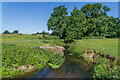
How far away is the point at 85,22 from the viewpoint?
42.5 m

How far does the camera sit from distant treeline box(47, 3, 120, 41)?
41469mm

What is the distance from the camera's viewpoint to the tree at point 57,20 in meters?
43.1

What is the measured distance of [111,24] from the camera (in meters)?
46.9

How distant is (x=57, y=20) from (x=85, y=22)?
→ 1430 centimetres

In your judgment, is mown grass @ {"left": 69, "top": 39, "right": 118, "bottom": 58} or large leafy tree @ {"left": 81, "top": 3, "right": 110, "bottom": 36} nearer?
mown grass @ {"left": 69, "top": 39, "right": 118, "bottom": 58}

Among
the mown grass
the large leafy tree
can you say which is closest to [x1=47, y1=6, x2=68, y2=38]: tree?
the large leafy tree

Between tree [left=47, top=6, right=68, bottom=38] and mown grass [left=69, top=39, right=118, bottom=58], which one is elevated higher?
tree [left=47, top=6, right=68, bottom=38]

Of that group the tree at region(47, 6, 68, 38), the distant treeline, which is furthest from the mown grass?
the tree at region(47, 6, 68, 38)

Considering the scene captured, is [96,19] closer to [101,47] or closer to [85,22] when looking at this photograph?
[85,22]

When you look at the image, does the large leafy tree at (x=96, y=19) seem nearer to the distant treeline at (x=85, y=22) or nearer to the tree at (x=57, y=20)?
the distant treeline at (x=85, y=22)

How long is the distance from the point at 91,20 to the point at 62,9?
16.9m

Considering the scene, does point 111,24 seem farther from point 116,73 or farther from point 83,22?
point 116,73

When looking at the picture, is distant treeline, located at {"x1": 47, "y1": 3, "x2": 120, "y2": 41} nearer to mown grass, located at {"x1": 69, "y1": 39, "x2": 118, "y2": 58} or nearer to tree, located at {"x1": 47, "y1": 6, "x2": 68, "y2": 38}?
tree, located at {"x1": 47, "y1": 6, "x2": 68, "y2": 38}

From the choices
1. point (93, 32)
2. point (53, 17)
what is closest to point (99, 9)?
point (93, 32)
